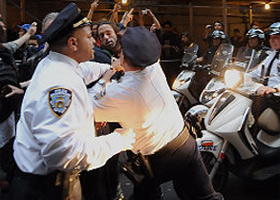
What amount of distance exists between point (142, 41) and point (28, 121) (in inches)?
33.7

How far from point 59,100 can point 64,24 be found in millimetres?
449

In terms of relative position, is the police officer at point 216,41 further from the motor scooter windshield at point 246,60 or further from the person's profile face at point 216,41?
the motor scooter windshield at point 246,60

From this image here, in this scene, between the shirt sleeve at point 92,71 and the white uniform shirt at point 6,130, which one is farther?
the white uniform shirt at point 6,130

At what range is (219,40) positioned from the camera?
292 inches

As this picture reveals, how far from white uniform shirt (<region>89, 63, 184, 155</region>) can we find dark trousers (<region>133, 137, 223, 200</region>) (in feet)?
0.31

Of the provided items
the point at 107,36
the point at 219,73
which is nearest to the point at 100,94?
the point at 107,36

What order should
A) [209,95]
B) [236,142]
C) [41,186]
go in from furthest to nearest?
1. [209,95]
2. [236,142]
3. [41,186]

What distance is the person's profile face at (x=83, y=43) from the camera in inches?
85.9

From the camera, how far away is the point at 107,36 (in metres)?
3.90

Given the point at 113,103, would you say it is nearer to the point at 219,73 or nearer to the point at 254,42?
the point at 219,73

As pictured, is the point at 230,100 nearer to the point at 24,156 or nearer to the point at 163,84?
the point at 163,84

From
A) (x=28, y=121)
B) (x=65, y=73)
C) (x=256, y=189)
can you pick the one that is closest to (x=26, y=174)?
(x=28, y=121)

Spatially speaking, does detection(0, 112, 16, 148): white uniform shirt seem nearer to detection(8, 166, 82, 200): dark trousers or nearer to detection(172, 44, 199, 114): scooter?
detection(8, 166, 82, 200): dark trousers

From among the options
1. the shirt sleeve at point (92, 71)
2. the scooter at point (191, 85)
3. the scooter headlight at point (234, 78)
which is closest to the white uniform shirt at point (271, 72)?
the scooter headlight at point (234, 78)
